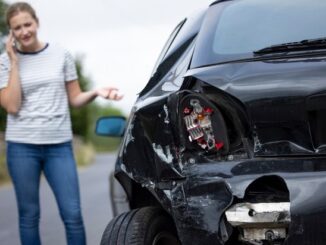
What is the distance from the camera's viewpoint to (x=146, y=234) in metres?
3.47

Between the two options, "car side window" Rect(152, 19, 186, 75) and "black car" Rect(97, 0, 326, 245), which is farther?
"car side window" Rect(152, 19, 186, 75)

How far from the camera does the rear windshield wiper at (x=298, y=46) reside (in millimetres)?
3324

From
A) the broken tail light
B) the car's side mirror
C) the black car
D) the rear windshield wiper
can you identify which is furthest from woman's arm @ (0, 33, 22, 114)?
the rear windshield wiper

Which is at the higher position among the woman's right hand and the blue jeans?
the woman's right hand

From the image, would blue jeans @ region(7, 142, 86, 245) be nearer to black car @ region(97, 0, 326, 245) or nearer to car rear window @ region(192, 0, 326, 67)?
black car @ region(97, 0, 326, 245)

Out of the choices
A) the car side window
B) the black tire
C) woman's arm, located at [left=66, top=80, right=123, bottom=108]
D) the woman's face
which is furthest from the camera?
woman's arm, located at [left=66, top=80, right=123, bottom=108]

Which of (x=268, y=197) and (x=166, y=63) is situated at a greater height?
(x=166, y=63)

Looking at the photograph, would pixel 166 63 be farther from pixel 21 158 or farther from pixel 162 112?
pixel 21 158

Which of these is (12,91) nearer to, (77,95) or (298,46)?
(77,95)

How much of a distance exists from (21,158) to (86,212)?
5.05 m

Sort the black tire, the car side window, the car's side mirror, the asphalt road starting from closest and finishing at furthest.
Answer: the black tire
the car side window
the car's side mirror
the asphalt road

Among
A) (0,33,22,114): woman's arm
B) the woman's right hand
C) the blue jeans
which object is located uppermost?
the woman's right hand

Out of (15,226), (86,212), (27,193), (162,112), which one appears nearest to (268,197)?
(162,112)

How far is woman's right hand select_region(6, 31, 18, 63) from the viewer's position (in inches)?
185
